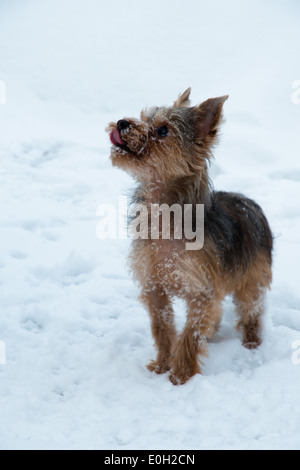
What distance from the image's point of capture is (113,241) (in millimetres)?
5891

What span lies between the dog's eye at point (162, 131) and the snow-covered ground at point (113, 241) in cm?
A: 59

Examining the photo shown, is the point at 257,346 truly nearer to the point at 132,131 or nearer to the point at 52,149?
the point at 132,131

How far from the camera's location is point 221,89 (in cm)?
1326

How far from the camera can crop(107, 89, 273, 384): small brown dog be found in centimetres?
297

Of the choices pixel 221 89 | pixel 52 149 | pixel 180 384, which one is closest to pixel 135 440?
pixel 180 384

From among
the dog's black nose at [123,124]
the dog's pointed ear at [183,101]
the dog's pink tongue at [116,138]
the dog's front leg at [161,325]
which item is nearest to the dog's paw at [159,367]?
the dog's front leg at [161,325]

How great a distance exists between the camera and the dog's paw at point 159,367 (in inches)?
137

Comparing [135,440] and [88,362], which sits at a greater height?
[135,440]

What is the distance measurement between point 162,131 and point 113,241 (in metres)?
3.09

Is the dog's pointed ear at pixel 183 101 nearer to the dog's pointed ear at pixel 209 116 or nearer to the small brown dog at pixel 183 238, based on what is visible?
the small brown dog at pixel 183 238

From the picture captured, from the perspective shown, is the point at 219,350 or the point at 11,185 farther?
the point at 11,185

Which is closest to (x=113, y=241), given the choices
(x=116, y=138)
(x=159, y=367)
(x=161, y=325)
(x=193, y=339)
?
(x=161, y=325)

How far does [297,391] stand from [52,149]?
799 centimetres
